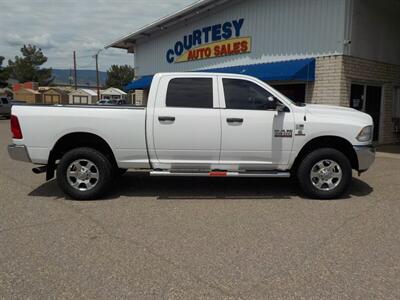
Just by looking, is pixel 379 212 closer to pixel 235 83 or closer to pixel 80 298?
pixel 235 83

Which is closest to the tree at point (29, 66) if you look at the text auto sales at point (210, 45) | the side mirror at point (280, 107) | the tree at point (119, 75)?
the tree at point (119, 75)

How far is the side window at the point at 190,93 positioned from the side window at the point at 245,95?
0.95ft

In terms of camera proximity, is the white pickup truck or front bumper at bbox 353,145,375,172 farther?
front bumper at bbox 353,145,375,172

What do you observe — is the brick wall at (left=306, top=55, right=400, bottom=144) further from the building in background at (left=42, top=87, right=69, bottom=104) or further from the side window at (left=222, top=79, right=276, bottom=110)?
the building in background at (left=42, top=87, right=69, bottom=104)

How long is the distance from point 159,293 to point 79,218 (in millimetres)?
2449

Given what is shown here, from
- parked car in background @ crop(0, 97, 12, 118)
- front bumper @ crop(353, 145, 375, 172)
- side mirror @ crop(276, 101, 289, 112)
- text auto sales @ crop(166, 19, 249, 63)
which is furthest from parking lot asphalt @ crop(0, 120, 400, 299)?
parked car in background @ crop(0, 97, 12, 118)

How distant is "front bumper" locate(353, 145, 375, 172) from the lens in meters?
6.30

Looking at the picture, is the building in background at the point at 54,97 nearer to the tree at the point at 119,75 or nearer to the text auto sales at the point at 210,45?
the tree at the point at 119,75

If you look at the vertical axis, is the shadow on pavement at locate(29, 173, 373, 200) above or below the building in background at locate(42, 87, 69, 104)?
below

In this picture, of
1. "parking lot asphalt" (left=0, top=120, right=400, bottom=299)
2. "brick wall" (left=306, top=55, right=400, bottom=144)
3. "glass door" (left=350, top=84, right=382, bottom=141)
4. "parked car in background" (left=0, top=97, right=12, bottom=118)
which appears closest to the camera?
"parking lot asphalt" (left=0, top=120, right=400, bottom=299)

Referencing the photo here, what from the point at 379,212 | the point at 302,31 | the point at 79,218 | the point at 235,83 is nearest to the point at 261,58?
the point at 302,31

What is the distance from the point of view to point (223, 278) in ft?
12.0

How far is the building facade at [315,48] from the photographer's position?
463 inches

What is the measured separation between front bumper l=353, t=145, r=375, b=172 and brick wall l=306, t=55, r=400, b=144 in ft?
18.8
